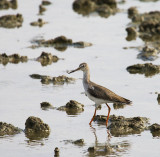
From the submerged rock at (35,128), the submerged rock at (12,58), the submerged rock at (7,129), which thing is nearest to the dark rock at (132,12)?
the submerged rock at (12,58)

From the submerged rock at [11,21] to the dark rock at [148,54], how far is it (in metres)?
9.39

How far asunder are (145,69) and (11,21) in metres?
11.9

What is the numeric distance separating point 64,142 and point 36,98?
451cm

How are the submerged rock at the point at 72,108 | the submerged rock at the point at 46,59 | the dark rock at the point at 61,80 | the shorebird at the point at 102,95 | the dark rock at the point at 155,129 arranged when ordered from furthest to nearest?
the submerged rock at the point at 46,59 → the dark rock at the point at 61,80 → the submerged rock at the point at 72,108 → the shorebird at the point at 102,95 → the dark rock at the point at 155,129

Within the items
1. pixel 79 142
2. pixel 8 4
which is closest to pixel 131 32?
pixel 8 4

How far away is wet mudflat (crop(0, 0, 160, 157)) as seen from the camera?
14414 mm

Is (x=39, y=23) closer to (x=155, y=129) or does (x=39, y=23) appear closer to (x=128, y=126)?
(x=128, y=126)

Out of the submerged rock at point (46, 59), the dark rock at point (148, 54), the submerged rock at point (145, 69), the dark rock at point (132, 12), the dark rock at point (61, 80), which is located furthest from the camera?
the dark rock at point (132, 12)

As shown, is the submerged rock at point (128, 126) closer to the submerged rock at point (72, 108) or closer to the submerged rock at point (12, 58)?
the submerged rock at point (72, 108)

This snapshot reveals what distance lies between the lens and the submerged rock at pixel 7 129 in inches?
591

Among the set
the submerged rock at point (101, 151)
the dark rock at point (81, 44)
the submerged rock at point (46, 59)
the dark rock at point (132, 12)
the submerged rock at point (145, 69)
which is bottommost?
the submerged rock at point (101, 151)

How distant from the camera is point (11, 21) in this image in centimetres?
3133

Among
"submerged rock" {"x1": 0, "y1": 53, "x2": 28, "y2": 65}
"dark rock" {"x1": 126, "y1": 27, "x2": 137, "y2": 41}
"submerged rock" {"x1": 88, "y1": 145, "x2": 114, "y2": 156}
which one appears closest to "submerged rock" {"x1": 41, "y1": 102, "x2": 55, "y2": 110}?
"submerged rock" {"x1": 88, "y1": 145, "x2": 114, "y2": 156}

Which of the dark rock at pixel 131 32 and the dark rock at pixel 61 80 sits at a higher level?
the dark rock at pixel 131 32
